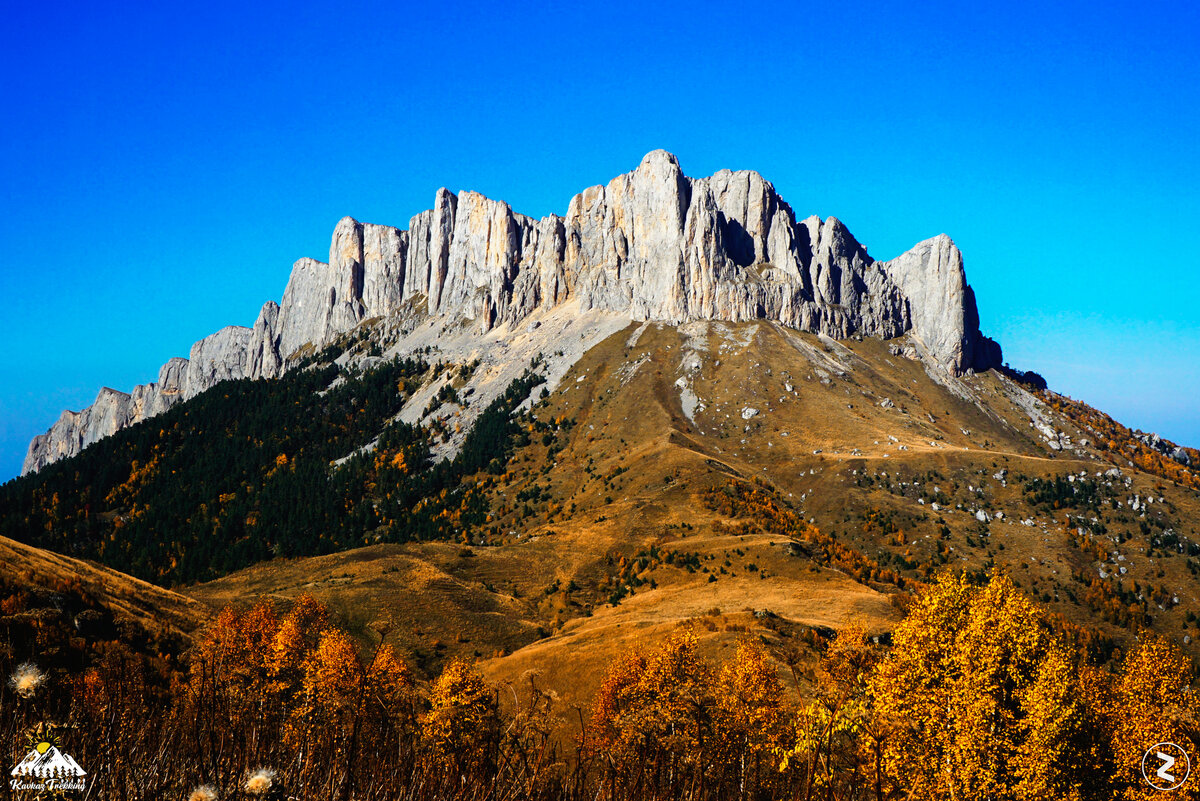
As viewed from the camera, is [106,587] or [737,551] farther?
[737,551]

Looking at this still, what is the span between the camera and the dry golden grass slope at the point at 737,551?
87.8 meters

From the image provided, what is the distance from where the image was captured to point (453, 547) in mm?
129500

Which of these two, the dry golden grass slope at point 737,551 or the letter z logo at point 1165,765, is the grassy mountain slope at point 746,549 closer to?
the dry golden grass slope at point 737,551

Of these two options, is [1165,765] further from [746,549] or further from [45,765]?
[746,549]

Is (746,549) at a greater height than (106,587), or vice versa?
(746,549)

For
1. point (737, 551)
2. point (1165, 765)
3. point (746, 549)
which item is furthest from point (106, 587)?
point (746, 549)

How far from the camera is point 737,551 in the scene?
113000mm

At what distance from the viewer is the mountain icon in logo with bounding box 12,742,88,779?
5270mm

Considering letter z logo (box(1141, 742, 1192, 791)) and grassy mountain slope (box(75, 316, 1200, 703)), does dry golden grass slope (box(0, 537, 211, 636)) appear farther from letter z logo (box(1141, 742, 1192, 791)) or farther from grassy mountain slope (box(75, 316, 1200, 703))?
letter z logo (box(1141, 742, 1192, 791))

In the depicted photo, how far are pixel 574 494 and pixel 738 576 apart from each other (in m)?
71.8

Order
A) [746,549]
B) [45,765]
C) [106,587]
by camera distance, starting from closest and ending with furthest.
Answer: [45,765] < [106,587] < [746,549]

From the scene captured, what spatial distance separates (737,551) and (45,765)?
11211cm

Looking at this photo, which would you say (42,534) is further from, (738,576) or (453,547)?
(738,576)

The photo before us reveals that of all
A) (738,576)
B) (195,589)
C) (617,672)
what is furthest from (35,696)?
(195,589)
